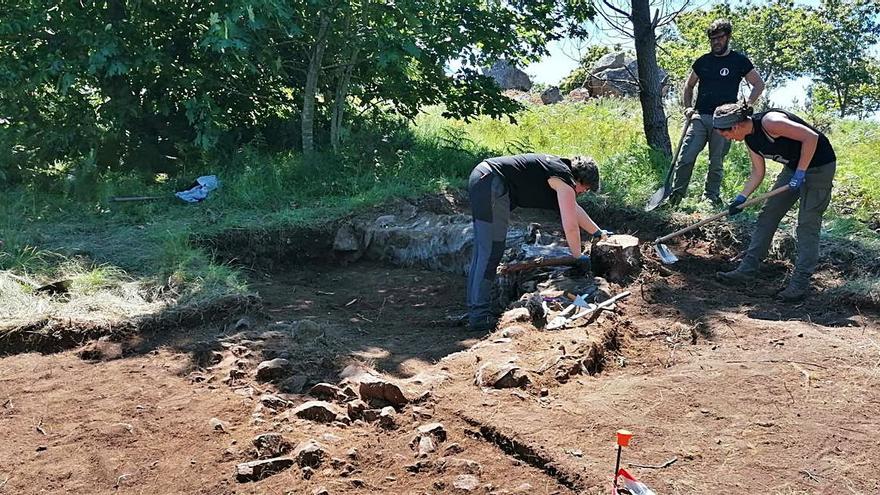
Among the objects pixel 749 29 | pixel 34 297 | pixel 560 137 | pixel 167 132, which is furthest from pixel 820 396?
pixel 749 29

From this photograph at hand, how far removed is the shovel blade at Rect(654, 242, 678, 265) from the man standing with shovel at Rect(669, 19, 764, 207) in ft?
4.29

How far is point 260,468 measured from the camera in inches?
121

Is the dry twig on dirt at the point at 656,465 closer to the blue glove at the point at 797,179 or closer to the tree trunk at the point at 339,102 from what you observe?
the blue glove at the point at 797,179

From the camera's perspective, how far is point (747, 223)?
21.9 ft

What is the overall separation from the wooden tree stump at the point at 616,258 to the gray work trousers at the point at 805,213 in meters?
1.00

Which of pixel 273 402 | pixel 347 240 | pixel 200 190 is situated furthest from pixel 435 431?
pixel 200 190

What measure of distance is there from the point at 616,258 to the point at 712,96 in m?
2.38

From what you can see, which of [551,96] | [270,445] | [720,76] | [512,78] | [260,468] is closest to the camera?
[260,468]

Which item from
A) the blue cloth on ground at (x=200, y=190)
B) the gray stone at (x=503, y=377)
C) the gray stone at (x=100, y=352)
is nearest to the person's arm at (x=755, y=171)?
the gray stone at (x=503, y=377)

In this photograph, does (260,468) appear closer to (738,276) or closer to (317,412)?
(317,412)

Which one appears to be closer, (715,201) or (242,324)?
(242,324)

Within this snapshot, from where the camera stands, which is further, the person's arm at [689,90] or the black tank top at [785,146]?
the person's arm at [689,90]

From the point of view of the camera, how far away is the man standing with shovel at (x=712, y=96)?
6730 millimetres

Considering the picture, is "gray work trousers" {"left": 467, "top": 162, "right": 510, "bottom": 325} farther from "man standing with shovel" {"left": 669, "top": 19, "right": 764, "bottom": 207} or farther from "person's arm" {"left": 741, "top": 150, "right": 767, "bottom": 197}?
"man standing with shovel" {"left": 669, "top": 19, "right": 764, "bottom": 207}
